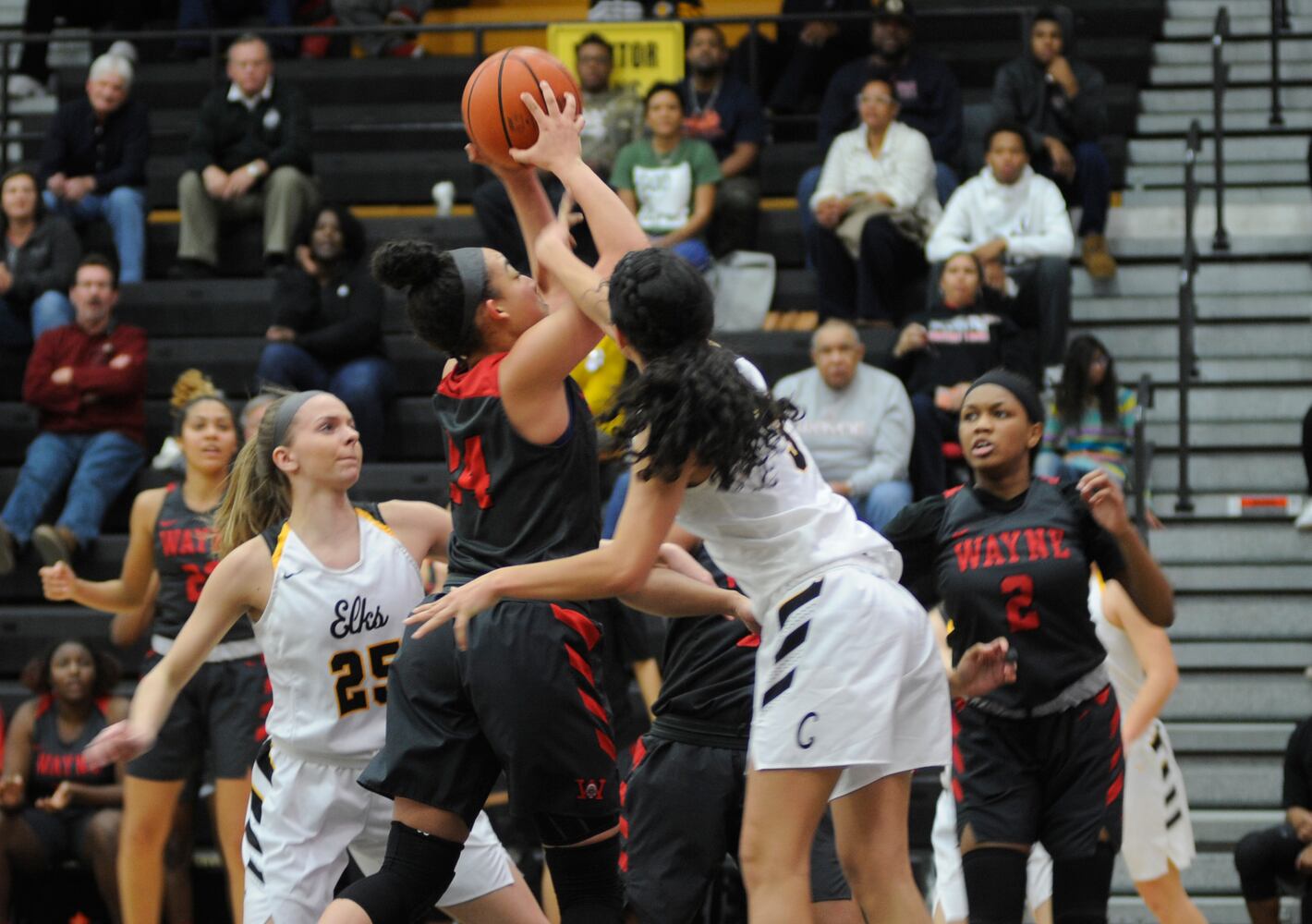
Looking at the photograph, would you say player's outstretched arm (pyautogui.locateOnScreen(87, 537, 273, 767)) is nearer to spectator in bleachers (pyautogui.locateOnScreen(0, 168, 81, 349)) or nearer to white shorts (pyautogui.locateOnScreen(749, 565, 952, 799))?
white shorts (pyautogui.locateOnScreen(749, 565, 952, 799))

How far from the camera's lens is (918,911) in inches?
174

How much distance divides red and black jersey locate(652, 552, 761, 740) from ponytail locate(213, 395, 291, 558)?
3.89 ft

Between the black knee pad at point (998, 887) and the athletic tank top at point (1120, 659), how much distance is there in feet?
4.70

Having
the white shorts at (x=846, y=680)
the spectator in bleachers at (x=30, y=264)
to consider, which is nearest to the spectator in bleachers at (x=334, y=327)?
the spectator in bleachers at (x=30, y=264)

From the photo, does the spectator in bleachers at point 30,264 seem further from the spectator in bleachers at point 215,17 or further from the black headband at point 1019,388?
the black headband at point 1019,388

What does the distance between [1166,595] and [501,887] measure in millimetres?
1988

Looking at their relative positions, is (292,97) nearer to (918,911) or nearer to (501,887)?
(501,887)

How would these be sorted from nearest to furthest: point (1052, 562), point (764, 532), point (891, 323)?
point (764, 532) < point (1052, 562) < point (891, 323)

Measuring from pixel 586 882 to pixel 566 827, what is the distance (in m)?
0.14

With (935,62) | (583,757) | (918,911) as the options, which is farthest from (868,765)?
(935,62)

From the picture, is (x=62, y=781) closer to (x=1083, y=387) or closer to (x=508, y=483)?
(x=508, y=483)

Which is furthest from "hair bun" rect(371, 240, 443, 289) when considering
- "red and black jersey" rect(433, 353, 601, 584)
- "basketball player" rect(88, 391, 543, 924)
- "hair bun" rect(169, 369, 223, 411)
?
"hair bun" rect(169, 369, 223, 411)

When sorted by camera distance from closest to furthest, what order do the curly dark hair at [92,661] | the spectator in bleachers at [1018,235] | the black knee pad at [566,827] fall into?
1. the black knee pad at [566,827]
2. the curly dark hair at [92,661]
3. the spectator in bleachers at [1018,235]

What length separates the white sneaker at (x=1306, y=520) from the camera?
8805 mm
